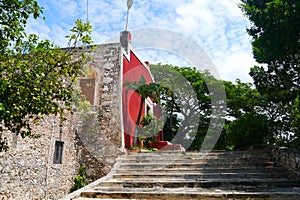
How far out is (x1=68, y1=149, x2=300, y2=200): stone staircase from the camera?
412 centimetres

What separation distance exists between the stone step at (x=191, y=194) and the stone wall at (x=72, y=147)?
1.56 m

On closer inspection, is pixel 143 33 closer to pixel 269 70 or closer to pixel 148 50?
pixel 148 50

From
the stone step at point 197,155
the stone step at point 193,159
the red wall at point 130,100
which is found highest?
the red wall at point 130,100

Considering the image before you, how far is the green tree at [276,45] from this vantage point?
5770 mm

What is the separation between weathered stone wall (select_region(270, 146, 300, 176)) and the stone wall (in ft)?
13.9

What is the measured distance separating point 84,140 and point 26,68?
500cm

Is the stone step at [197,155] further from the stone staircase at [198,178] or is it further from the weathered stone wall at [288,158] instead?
the weathered stone wall at [288,158]

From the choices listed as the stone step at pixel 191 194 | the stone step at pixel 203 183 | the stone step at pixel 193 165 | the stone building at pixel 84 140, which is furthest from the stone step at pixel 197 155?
the stone step at pixel 191 194

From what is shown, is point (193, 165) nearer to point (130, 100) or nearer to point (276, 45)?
point (276, 45)

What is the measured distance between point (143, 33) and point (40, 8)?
783 cm

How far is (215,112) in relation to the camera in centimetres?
1586

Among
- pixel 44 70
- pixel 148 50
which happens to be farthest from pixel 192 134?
pixel 44 70

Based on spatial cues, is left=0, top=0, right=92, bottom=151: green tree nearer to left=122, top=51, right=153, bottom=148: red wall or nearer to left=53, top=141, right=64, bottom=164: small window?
left=53, top=141, right=64, bottom=164: small window

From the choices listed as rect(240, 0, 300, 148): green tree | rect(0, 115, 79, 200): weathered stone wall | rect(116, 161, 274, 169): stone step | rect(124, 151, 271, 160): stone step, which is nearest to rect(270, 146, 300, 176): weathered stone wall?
rect(116, 161, 274, 169): stone step
